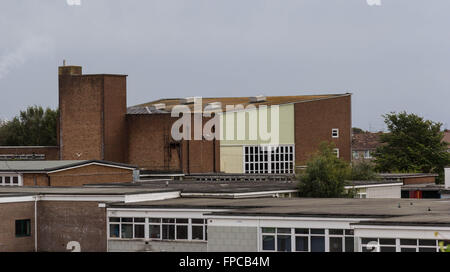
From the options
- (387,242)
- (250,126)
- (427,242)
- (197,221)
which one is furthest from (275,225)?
(250,126)

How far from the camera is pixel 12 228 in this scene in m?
42.5

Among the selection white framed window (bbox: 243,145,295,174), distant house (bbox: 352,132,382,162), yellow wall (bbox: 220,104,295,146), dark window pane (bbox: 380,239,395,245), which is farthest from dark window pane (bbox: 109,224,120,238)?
distant house (bbox: 352,132,382,162)

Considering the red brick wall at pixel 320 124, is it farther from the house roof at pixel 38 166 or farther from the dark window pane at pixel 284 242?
the dark window pane at pixel 284 242

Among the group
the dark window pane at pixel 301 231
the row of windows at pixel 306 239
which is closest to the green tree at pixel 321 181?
the row of windows at pixel 306 239

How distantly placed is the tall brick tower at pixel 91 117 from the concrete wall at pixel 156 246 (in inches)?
1686

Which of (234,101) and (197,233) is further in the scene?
(234,101)

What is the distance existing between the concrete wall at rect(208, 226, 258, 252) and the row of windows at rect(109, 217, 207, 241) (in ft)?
10.9

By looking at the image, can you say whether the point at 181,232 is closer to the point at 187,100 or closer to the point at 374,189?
the point at 374,189

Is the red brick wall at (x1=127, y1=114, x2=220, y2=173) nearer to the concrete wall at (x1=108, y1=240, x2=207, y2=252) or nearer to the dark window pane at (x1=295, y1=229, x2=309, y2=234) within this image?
the concrete wall at (x1=108, y1=240, x2=207, y2=252)

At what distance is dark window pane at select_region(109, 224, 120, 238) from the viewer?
40.8 m

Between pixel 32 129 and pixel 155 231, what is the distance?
94.0m
